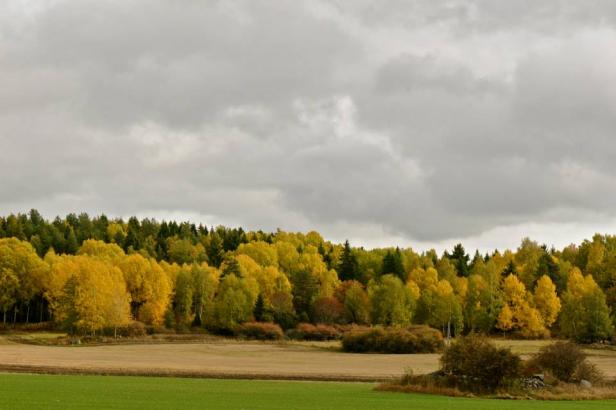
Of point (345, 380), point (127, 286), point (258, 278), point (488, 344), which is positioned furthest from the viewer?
point (258, 278)

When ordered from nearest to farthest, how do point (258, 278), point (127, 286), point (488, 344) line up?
point (488, 344) → point (127, 286) → point (258, 278)

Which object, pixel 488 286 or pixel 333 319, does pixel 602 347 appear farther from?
pixel 333 319

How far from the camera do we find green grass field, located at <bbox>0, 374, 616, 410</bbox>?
39.4m

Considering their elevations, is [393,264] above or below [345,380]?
above

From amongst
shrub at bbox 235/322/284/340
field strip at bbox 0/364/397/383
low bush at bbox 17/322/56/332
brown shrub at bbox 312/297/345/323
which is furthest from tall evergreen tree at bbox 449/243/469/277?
field strip at bbox 0/364/397/383

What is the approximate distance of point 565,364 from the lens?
197 feet

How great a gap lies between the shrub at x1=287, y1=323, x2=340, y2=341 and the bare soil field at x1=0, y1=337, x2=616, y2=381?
413 inches

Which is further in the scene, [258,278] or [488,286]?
[258,278]

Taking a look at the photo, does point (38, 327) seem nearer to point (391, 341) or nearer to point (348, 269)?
point (391, 341)

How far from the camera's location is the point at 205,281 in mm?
154125

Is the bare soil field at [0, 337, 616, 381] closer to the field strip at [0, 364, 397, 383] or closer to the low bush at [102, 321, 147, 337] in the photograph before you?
the field strip at [0, 364, 397, 383]

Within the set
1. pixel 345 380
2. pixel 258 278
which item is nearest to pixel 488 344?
pixel 345 380

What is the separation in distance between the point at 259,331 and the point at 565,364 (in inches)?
3084

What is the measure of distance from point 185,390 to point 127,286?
10106cm
